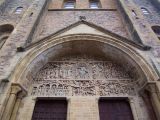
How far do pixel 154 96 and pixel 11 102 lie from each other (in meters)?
3.99

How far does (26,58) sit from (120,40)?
3.56 m

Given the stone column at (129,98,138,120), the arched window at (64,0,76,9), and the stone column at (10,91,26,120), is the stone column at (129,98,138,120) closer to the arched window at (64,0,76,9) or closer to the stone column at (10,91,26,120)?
the stone column at (10,91,26,120)

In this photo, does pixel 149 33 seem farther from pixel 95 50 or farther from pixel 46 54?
pixel 46 54

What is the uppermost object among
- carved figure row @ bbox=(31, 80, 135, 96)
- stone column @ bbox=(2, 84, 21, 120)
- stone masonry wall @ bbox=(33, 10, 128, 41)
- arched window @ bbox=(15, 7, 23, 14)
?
arched window @ bbox=(15, 7, 23, 14)

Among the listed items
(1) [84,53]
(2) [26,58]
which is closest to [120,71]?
(1) [84,53]

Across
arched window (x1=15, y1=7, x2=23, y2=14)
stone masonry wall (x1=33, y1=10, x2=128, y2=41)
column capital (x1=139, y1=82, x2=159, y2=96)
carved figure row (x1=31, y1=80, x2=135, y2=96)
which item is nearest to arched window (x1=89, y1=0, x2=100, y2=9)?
stone masonry wall (x1=33, y1=10, x2=128, y2=41)

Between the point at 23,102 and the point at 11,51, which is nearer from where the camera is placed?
the point at 23,102

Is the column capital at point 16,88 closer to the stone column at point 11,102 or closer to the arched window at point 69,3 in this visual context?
the stone column at point 11,102

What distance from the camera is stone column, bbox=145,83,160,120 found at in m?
4.79

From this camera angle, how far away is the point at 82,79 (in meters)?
6.46

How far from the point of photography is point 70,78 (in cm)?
648

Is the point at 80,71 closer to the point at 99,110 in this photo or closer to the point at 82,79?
the point at 82,79

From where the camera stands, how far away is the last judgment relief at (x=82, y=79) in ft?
19.8

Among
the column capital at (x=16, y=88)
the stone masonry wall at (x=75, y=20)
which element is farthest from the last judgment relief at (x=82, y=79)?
the stone masonry wall at (x=75, y=20)
